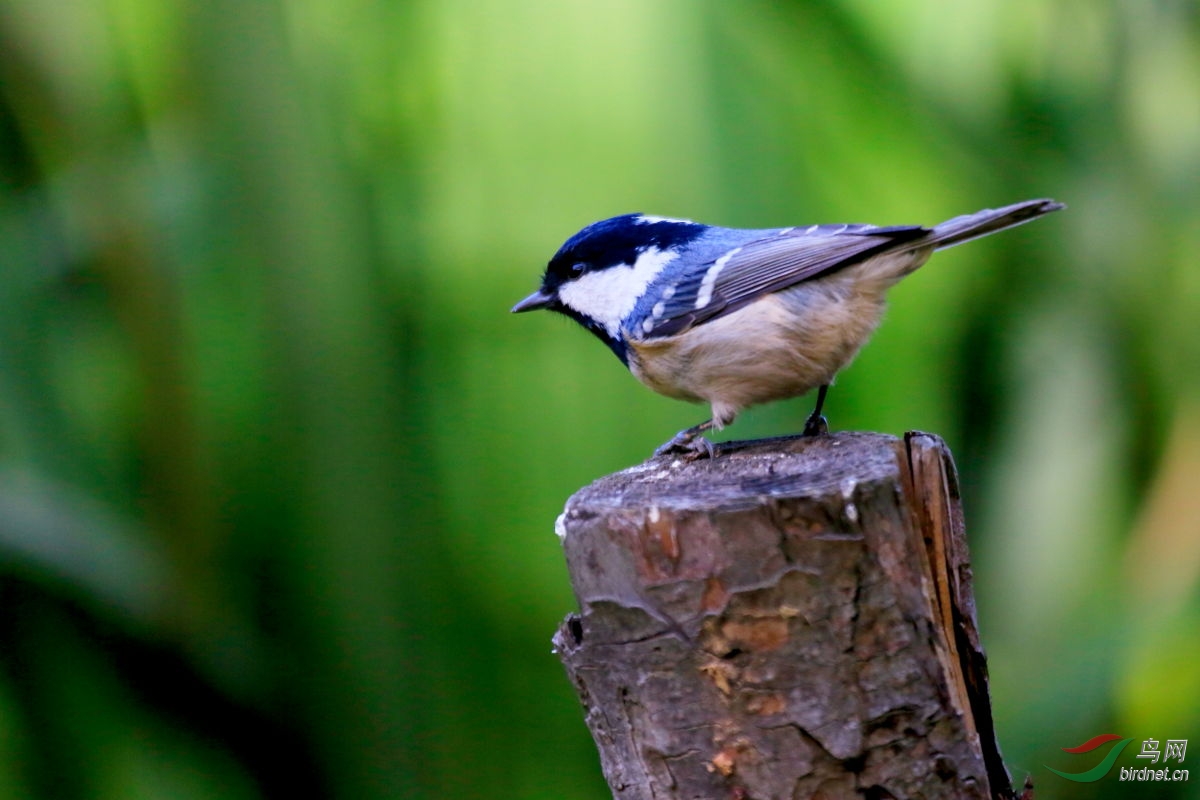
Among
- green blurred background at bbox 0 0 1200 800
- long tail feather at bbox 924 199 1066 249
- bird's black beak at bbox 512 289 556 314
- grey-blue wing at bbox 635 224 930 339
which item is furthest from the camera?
green blurred background at bbox 0 0 1200 800

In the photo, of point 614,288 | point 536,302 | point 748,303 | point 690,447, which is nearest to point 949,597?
point 690,447

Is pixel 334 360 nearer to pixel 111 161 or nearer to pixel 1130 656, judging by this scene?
Result: pixel 111 161

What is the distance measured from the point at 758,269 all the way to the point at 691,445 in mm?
260

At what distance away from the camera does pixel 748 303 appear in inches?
50.8

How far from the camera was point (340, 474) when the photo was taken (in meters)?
1.84

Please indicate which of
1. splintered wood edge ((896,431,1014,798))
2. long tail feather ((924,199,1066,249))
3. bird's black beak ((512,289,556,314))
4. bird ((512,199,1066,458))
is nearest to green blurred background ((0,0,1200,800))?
bird's black beak ((512,289,556,314))

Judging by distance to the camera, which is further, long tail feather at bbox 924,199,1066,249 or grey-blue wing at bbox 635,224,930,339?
grey-blue wing at bbox 635,224,930,339

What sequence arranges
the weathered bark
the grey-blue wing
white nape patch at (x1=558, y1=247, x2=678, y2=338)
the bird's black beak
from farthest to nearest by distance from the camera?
1. the bird's black beak
2. white nape patch at (x1=558, y1=247, x2=678, y2=338)
3. the grey-blue wing
4. the weathered bark

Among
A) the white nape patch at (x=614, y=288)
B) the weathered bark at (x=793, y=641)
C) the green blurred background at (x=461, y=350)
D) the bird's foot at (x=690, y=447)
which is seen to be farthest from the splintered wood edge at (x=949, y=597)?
the green blurred background at (x=461, y=350)

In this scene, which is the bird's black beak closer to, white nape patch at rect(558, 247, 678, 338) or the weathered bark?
white nape patch at rect(558, 247, 678, 338)

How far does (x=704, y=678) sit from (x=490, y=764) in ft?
4.15

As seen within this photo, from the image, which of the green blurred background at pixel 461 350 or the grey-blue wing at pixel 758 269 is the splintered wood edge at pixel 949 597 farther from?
the green blurred background at pixel 461 350

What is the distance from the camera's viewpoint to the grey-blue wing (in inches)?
49.2

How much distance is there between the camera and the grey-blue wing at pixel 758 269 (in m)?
1.25
